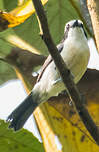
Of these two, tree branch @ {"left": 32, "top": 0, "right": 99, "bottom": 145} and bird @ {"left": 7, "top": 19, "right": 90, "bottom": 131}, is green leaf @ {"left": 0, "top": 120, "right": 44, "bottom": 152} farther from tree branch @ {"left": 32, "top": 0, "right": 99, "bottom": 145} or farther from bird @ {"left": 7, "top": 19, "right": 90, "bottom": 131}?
tree branch @ {"left": 32, "top": 0, "right": 99, "bottom": 145}

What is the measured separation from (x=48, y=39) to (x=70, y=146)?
68 centimetres

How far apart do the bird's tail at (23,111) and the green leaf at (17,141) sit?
11.4 inches

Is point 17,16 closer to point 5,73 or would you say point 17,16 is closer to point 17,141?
point 17,141

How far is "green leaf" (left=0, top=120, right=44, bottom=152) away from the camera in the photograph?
6.43 feet

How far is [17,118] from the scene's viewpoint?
2465 millimetres

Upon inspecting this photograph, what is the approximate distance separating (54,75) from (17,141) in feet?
2.24

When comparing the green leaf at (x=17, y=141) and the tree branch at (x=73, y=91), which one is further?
the green leaf at (x=17, y=141)

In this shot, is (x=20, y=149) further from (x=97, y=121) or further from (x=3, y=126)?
(x=97, y=121)

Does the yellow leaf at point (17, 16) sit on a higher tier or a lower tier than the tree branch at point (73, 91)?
higher

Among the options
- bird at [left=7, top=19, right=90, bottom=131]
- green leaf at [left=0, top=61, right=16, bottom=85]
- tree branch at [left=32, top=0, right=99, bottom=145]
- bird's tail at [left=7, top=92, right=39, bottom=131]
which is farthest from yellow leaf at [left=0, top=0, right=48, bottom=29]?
green leaf at [left=0, top=61, right=16, bottom=85]

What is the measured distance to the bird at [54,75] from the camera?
96.6 inches

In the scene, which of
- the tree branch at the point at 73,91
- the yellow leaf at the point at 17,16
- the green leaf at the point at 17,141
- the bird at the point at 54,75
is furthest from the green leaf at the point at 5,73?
the tree branch at the point at 73,91

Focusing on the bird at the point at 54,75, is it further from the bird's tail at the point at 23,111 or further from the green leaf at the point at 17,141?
the green leaf at the point at 17,141

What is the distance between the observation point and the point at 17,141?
2049mm
